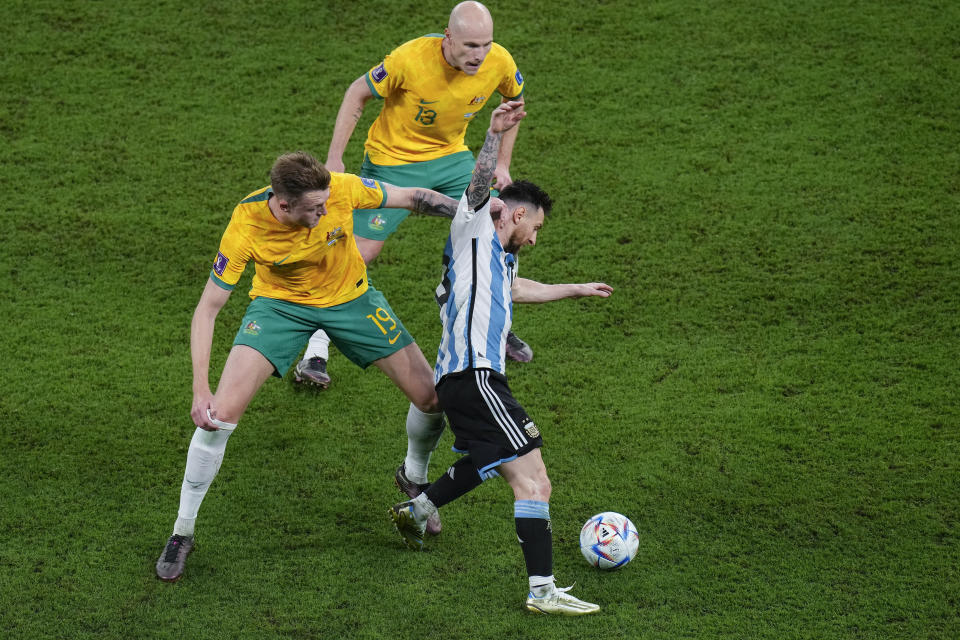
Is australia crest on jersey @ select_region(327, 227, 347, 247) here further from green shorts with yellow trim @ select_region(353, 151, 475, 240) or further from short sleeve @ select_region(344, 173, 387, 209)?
green shorts with yellow trim @ select_region(353, 151, 475, 240)

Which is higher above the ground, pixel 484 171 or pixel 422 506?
pixel 484 171

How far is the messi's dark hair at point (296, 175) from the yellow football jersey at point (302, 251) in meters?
0.26

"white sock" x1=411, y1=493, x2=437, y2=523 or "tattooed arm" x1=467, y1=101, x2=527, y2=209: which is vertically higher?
"tattooed arm" x1=467, y1=101, x2=527, y2=209

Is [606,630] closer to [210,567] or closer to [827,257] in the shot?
[210,567]

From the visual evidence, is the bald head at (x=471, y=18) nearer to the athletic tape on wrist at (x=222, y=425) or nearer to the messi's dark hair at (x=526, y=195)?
the messi's dark hair at (x=526, y=195)

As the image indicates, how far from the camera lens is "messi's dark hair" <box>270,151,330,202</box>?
162 inches

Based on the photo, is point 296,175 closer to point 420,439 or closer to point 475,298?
point 475,298

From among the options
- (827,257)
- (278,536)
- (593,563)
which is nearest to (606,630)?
(593,563)

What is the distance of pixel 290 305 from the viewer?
4676 millimetres

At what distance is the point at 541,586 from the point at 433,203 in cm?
179

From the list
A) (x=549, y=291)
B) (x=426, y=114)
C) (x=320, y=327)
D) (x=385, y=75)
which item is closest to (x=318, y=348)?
(x=320, y=327)

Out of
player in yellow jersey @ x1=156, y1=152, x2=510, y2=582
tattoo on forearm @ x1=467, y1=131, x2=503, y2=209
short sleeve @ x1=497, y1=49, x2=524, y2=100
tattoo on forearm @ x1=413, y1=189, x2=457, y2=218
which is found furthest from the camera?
short sleeve @ x1=497, y1=49, x2=524, y2=100

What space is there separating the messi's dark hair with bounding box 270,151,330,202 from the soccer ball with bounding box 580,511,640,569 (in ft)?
6.56

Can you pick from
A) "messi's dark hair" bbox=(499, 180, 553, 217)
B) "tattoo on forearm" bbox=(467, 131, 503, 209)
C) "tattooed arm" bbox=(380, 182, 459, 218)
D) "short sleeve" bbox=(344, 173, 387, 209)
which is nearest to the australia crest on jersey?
"short sleeve" bbox=(344, 173, 387, 209)
